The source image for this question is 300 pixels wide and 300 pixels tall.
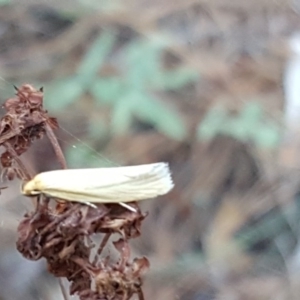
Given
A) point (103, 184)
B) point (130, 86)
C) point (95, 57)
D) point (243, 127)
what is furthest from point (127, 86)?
point (103, 184)

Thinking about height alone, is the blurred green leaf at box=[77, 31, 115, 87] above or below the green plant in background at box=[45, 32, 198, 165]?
above

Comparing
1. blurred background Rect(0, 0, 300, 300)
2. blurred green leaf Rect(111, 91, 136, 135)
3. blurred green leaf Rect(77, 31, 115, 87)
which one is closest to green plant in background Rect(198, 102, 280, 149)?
blurred background Rect(0, 0, 300, 300)

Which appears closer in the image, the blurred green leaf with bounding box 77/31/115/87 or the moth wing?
the moth wing

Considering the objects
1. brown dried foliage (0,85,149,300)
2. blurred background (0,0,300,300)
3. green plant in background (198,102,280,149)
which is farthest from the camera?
green plant in background (198,102,280,149)

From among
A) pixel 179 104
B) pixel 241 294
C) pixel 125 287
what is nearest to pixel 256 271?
pixel 241 294

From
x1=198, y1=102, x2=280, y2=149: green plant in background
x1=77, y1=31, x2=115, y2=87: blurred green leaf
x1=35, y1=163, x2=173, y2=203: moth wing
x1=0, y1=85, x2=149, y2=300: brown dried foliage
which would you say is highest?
x1=77, y1=31, x2=115, y2=87: blurred green leaf

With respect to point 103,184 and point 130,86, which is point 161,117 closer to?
point 130,86

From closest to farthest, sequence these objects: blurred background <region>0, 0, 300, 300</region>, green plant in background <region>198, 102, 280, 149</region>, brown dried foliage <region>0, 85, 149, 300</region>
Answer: brown dried foliage <region>0, 85, 149, 300</region> < blurred background <region>0, 0, 300, 300</region> < green plant in background <region>198, 102, 280, 149</region>

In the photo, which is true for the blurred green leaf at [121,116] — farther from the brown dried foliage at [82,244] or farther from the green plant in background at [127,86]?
the brown dried foliage at [82,244]

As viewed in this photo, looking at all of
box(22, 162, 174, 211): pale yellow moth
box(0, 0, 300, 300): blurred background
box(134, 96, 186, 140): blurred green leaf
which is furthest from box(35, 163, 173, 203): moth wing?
box(134, 96, 186, 140): blurred green leaf

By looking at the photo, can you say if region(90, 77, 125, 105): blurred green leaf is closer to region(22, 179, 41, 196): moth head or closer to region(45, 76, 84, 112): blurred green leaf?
region(45, 76, 84, 112): blurred green leaf

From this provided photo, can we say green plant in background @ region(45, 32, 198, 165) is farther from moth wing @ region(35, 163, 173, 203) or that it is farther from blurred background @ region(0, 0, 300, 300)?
moth wing @ region(35, 163, 173, 203)
